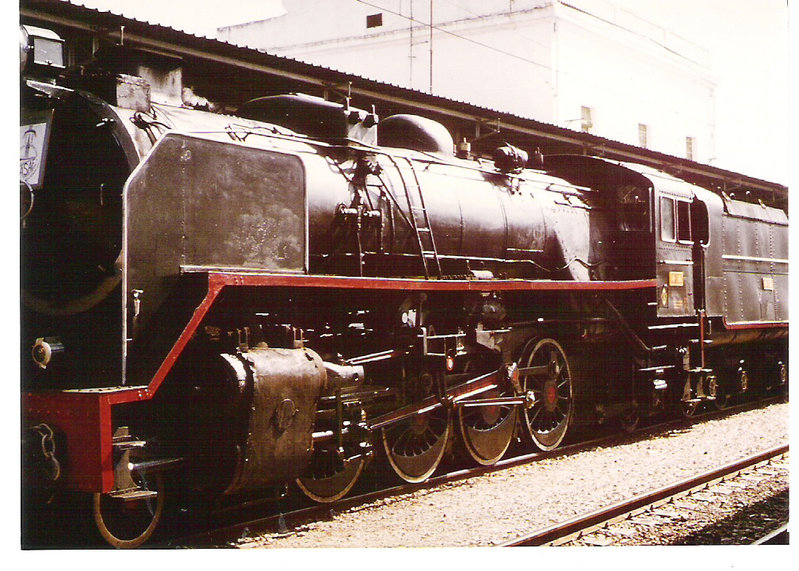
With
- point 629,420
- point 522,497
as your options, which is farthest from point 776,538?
point 629,420

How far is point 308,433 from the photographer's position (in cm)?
585

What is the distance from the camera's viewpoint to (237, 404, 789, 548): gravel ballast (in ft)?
19.6

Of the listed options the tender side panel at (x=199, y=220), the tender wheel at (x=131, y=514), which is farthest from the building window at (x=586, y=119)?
the tender wheel at (x=131, y=514)

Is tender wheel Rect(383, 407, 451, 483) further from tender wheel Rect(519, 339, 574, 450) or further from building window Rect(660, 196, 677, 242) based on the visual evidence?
building window Rect(660, 196, 677, 242)

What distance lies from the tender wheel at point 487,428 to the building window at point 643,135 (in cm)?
878

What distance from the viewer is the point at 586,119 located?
18.9 metres

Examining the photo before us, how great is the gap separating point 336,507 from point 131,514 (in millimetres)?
1720

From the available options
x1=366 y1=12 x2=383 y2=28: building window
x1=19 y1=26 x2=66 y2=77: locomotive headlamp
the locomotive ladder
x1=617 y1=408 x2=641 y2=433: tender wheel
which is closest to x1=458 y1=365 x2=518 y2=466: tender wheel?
the locomotive ladder

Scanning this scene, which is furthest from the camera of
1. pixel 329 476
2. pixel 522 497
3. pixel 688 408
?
pixel 688 408

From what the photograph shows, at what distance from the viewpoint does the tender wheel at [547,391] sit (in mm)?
9156

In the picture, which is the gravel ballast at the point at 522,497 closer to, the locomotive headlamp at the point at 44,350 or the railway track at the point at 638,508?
the railway track at the point at 638,508

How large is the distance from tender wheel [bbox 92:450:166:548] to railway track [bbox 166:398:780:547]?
0.63 feet

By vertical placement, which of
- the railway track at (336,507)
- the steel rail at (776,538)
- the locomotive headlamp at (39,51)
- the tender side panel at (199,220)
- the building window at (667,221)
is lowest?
the steel rail at (776,538)

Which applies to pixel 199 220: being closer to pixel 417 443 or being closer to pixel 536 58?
pixel 417 443
